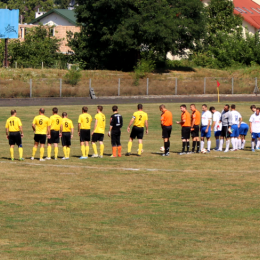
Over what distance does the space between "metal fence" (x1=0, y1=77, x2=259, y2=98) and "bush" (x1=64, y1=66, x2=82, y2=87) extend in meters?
0.40

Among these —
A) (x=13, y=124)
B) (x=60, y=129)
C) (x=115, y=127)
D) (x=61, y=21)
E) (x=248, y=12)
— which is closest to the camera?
(x=13, y=124)

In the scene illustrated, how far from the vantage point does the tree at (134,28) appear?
66938 mm

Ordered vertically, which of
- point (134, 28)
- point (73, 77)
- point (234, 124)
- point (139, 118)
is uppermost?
point (134, 28)

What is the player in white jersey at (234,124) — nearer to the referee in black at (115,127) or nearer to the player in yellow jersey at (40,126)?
the referee in black at (115,127)

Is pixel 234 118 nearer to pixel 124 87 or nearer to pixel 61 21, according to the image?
pixel 124 87

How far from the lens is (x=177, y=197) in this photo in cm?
1454

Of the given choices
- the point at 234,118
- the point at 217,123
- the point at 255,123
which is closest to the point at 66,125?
the point at 217,123

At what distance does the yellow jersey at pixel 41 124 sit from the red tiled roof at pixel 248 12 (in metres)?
92.2

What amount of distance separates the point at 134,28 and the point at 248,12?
5812 centimetres

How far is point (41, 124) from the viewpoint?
20.0 meters

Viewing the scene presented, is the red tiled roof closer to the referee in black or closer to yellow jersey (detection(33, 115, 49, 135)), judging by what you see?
the referee in black

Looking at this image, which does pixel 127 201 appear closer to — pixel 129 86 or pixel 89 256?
pixel 89 256

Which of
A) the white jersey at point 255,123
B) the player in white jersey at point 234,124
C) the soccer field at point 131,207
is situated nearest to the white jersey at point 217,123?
the player in white jersey at point 234,124

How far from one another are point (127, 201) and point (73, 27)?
9454cm
